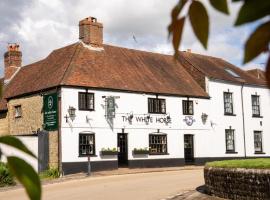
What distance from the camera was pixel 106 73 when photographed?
29.5 meters

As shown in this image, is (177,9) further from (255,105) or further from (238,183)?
(255,105)

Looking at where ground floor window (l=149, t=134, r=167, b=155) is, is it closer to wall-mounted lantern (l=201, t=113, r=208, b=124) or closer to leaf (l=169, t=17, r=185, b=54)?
wall-mounted lantern (l=201, t=113, r=208, b=124)

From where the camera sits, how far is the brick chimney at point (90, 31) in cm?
3023

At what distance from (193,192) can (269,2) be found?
52.3 ft

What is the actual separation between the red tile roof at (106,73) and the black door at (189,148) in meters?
2.80

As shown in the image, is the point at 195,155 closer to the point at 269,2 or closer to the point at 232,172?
the point at 232,172

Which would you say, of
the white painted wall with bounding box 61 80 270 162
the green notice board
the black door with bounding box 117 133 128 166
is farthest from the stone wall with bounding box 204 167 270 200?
the black door with bounding box 117 133 128 166

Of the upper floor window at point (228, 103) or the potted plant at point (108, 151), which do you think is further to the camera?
the upper floor window at point (228, 103)

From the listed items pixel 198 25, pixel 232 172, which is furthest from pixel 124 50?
pixel 198 25

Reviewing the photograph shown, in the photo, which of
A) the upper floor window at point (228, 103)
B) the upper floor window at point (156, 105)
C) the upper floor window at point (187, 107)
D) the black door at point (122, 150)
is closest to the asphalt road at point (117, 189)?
the black door at point (122, 150)

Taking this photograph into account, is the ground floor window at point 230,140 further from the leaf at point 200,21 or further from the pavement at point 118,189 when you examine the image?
the leaf at point 200,21

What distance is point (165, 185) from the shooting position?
19406mm

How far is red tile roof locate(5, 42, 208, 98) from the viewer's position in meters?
28.1

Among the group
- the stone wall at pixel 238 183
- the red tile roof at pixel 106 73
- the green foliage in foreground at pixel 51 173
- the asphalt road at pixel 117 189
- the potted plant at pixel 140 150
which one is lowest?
the asphalt road at pixel 117 189
